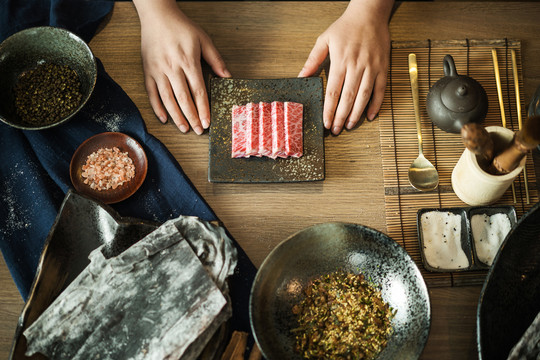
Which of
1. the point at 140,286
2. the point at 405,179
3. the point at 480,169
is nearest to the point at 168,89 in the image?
the point at 140,286

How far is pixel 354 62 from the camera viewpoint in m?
1.45

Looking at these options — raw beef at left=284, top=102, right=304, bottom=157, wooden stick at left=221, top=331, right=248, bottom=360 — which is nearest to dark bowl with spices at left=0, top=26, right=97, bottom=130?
raw beef at left=284, top=102, right=304, bottom=157

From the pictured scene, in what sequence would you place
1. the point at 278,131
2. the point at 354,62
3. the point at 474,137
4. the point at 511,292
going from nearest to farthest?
the point at 474,137, the point at 511,292, the point at 278,131, the point at 354,62

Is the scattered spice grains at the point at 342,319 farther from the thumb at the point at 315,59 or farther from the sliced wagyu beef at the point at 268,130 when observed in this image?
the thumb at the point at 315,59

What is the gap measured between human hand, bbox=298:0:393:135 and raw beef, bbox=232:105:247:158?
0.83ft

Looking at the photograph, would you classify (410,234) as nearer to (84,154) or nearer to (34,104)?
(84,154)

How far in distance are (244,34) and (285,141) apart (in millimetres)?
465

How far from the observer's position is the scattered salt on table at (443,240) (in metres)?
1.27

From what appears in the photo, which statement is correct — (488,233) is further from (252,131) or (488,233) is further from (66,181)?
(66,181)

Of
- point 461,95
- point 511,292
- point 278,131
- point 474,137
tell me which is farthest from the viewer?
point 278,131

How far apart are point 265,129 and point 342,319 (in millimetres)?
631

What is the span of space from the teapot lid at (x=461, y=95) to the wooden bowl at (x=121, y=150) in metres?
0.97

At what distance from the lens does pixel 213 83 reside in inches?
57.1

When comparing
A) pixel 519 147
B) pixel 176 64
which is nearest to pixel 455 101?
pixel 519 147
